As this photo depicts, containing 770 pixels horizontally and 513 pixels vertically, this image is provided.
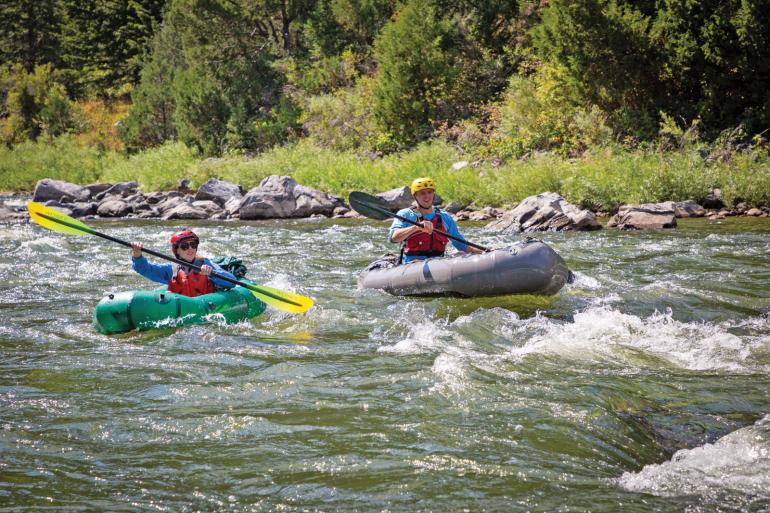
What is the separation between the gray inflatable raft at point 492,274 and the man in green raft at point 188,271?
1742mm

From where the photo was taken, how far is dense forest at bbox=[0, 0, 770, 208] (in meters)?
17.3

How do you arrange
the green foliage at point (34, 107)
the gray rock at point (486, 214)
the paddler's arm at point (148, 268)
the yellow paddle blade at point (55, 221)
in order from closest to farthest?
the paddler's arm at point (148, 268) < the yellow paddle blade at point (55, 221) < the gray rock at point (486, 214) < the green foliage at point (34, 107)

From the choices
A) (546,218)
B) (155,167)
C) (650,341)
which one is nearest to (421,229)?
(650,341)

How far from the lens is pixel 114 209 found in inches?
712

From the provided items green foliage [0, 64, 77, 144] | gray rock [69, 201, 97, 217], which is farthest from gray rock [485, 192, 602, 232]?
green foliage [0, 64, 77, 144]

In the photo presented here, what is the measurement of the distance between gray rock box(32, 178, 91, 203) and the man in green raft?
14368mm

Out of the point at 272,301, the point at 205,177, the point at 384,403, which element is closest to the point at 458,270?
the point at 272,301

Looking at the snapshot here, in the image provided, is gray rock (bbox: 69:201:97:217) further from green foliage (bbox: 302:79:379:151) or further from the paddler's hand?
the paddler's hand

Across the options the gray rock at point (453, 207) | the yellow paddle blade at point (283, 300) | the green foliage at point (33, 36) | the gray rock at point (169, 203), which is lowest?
the gray rock at point (169, 203)

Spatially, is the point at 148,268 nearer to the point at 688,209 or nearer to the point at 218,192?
the point at 688,209

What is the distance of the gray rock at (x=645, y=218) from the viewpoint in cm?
1244

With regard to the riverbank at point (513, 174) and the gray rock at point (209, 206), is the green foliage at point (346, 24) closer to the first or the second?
the riverbank at point (513, 174)

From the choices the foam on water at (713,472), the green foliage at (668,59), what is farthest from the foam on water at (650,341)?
the green foliage at (668,59)

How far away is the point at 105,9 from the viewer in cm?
3888
